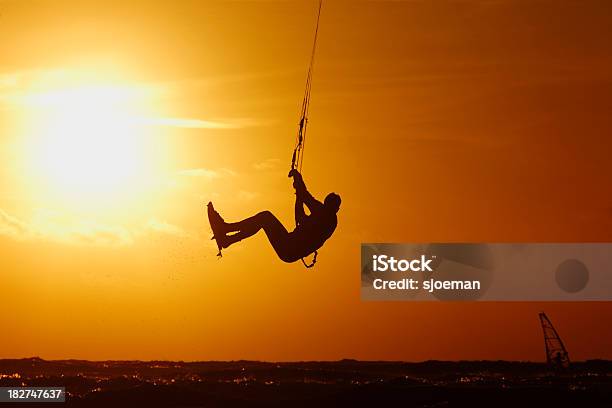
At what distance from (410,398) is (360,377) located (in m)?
32.8

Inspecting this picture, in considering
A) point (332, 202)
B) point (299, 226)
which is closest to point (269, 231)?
point (299, 226)

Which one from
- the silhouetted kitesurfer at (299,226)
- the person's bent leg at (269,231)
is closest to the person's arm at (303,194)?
the silhouetted kitesurfer at (299,226)

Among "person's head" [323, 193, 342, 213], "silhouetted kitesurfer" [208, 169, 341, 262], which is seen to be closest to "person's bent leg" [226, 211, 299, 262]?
"silhouetted kitesurfer" [208, 169, 341, 262]

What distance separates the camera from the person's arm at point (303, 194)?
15586 mm

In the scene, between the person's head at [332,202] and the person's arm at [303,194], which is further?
the person's head at [332,202]

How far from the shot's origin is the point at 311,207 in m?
16.0

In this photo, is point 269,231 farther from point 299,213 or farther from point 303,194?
point 303,194

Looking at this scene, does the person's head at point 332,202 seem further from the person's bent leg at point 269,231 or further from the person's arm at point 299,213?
the person's bent leg at point 269,231

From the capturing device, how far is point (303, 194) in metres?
15.8

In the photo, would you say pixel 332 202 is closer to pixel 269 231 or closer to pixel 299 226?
pixel 299 226

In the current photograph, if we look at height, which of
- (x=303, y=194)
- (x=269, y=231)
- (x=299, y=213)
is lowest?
(x=269, y=231)

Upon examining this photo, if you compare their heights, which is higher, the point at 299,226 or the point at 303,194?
the point at 303,194

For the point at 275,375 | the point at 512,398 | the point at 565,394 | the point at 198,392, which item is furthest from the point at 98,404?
the point at 275,375

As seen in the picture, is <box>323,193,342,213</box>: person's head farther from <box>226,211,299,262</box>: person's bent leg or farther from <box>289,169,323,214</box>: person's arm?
<box>226,211,299,262</box>: person's bent leg
